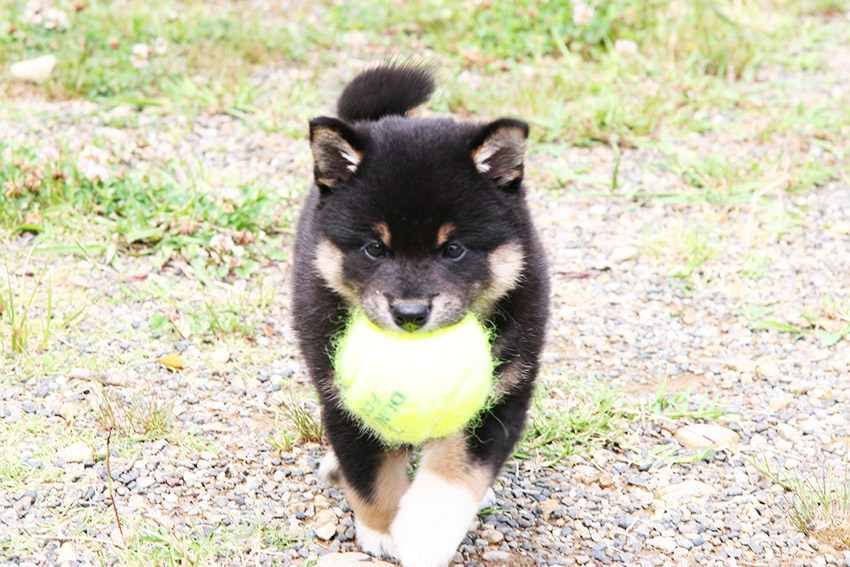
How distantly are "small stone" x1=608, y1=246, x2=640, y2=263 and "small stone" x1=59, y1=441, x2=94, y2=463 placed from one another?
9.73ft

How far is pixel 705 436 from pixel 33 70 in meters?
4.87

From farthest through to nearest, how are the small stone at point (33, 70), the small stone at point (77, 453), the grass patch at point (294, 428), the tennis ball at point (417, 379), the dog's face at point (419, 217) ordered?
the small stone at point (33, 70) < the grass patch at point (294, 428) < the small stone at point (77, 453) < the dog's face at point (419, 217) < the tennis ball at point (417, 379)

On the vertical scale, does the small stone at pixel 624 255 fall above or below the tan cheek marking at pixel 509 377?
below

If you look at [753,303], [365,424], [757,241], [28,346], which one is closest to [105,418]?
[28,346]

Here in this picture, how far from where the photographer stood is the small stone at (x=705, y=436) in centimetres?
396

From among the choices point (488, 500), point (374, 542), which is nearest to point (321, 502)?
point (374, 542)

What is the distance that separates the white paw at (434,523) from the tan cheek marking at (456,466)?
2 centimetres

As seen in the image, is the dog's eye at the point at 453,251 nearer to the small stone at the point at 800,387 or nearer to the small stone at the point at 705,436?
the small stone at the point at 705,436

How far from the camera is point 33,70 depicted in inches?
256

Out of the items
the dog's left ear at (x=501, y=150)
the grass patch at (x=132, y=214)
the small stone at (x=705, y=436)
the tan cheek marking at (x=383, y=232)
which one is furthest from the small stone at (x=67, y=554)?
the small stone at (x=705, y=436)

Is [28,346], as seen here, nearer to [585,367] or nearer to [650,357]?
[585,367]

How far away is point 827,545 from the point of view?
332 cm

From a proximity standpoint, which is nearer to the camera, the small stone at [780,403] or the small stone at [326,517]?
the small stone at [326,517]

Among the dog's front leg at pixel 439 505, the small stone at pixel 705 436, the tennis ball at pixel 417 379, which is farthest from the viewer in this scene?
the small stone at pixel 705 436
